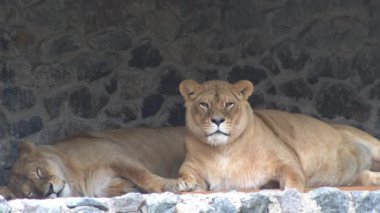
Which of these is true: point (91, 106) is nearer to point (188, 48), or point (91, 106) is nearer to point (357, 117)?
point (188, 48)

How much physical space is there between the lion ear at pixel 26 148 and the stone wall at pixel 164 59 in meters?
0.60

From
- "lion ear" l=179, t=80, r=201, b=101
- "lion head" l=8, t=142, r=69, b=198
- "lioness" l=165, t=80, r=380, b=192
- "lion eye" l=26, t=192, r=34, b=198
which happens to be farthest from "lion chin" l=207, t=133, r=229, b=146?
"lion eye" l=26, t=192, r=34, b=198

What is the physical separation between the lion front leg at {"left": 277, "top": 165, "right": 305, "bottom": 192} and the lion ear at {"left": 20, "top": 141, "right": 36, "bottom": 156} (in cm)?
125

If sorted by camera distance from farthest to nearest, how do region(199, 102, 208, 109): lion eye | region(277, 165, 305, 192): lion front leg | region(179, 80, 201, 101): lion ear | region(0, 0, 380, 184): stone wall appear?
region(0, 0, 380, 184): stone wall < region(179, 80, 201, 101): lion ear < region(199, 102, 208, 109): lion eye < region(277, 165, 305, 192): lion front leg

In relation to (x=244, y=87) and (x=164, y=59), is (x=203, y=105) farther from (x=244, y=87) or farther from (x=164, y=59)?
(x=164, y=59)

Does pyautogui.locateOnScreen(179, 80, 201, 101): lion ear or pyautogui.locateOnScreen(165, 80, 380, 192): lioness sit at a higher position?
pyautogui.locateOnScreen(179, 80, 201, 101): lion ear

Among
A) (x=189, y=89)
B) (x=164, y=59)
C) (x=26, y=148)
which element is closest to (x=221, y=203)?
(x=189, y=89)

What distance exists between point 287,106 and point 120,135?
1138mm

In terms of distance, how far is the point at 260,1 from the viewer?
26.6 ft

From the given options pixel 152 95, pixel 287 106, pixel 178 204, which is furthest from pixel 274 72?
pixel 178 204

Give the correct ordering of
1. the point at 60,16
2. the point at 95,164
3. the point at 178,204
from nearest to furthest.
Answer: the point at 178,204 → the point at 95,164 → the point at 60,16

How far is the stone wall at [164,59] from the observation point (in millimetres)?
7547

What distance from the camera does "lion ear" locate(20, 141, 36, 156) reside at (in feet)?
22.5

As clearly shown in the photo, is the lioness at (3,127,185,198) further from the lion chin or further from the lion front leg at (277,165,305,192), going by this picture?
the lion front leg at (277,165,305,192)
